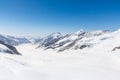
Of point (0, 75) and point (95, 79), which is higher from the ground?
point (95, 79)

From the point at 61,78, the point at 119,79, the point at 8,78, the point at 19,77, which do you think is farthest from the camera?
the point at 119,79

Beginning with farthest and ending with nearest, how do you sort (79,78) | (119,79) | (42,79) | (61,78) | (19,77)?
1. (119,79)
2. (79,78)
3. (61,78)
4. (42,79)
5. (19,77)

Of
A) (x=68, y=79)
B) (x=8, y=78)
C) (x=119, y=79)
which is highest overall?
(x=119, y=79)

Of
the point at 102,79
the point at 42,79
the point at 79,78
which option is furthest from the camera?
the point at 102,79

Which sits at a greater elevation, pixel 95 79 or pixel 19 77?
pixel 95 79

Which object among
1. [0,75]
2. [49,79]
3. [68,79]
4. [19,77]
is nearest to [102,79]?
[68,79]

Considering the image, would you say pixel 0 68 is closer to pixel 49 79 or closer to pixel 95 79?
pixel 49 79

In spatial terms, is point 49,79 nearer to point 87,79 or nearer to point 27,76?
point 27,76

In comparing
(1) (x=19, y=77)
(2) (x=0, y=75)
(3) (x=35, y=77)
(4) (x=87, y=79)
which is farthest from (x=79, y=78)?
(2) (x=0, y=75)

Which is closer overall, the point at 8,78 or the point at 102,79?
the point at 8,78
